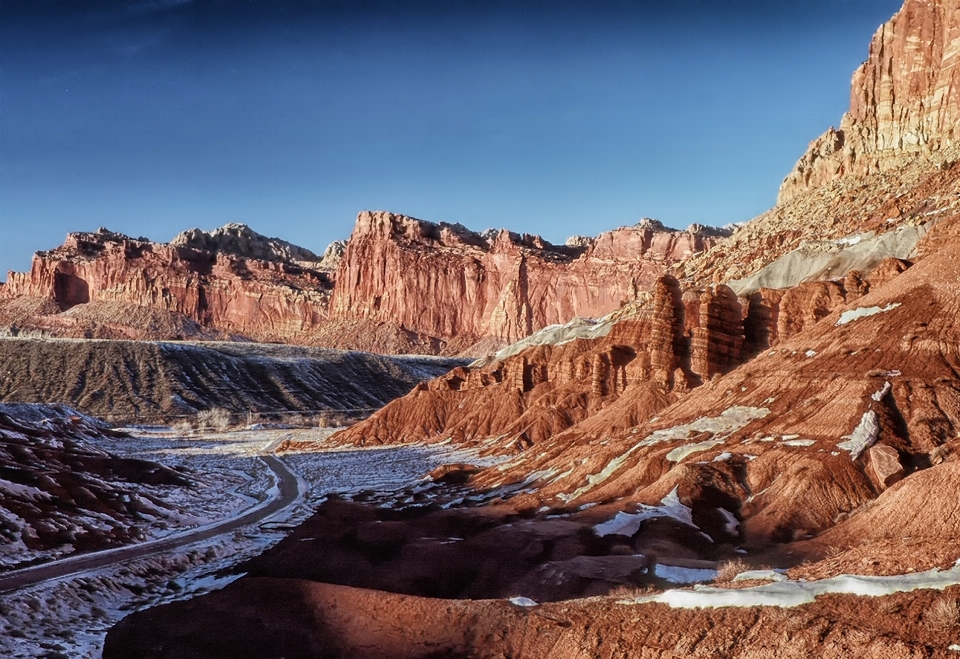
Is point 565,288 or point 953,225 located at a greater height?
point 565,288

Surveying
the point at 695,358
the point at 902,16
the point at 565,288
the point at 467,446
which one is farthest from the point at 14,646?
the point at 565,288

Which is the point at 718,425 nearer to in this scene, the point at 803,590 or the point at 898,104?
the point at 803,590

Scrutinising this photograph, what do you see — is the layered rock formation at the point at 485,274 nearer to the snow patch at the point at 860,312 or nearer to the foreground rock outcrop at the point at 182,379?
the foreground rock outcrop at the point at 182,379

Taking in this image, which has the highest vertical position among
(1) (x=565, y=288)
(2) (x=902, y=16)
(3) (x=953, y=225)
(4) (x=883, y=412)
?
(2) (x=902, y=16)

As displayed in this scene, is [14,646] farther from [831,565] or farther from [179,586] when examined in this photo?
[831,565]

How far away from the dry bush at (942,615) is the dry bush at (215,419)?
89515mm

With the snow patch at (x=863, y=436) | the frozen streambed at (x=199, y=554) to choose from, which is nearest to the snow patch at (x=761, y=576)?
the snow patch at (x=863, y=436)

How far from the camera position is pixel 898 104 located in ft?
220

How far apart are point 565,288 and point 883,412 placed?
130901 millimetres

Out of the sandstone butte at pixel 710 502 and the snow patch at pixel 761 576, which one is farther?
the snow patch at pixel 761 576

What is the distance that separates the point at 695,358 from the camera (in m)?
43.3

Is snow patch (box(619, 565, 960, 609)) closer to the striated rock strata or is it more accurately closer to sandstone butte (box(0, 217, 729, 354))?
Result: sandstone butte (box(0, 217, 729, 354))

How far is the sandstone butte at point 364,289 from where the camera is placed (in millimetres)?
156750

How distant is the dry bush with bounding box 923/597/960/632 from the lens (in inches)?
416
